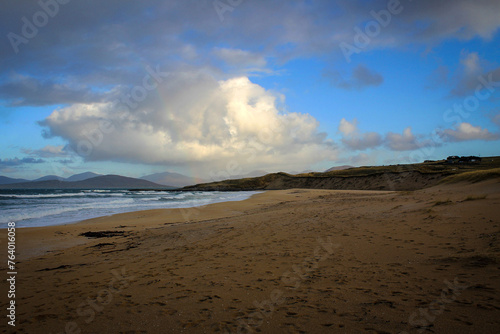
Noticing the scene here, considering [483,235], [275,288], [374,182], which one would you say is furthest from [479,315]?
[374,182]

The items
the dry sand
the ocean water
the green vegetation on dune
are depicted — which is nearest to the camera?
the dry sand

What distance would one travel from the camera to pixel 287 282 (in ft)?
17.1

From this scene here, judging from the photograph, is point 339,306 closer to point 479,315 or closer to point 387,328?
point 387,328

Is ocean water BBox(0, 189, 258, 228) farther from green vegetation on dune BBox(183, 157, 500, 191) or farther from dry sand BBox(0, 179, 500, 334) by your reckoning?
green vegetation on dune BBox(183, 157, 500, 191)

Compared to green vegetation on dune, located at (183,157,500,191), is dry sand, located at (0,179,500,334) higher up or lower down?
lower down

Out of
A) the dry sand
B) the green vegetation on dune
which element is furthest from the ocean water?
the green vegetation on dune

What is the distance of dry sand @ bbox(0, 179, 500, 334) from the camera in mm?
3711

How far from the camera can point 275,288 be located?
16.2 ft

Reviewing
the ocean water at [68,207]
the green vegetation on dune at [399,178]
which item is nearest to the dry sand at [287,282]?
the ocean water at [68,207]

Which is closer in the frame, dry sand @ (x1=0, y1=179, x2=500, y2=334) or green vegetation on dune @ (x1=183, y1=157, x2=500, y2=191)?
dry sand @ (x1=0, y1=179, x2=500, y2=334)

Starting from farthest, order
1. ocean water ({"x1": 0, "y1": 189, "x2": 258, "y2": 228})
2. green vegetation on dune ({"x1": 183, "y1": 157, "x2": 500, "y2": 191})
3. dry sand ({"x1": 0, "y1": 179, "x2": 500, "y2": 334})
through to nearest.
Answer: green vegetation on dune ({"x1": 183, "y1": 157, "x2": 500, "y2": 191}) < ocean water ({"x1": 0, "y1": 189, "x2": 258, "y2": 228}) < dry sand ({"x1": 0, "y1": 179, "x2": 500, "y2": 334})

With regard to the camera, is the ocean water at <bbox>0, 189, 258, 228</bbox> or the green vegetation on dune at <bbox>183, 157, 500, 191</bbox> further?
the green vegetation on dune at <bbox>183, 157, 500, 191</bbox>

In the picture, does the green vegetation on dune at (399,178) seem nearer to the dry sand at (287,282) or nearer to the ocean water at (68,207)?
the dry sand at (287,282)

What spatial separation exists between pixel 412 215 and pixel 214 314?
924 centimetres
